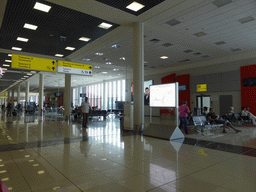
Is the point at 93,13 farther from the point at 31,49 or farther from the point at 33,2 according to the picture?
the point at 31,49

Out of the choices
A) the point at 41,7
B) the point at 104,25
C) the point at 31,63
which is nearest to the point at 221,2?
the point at 104,25

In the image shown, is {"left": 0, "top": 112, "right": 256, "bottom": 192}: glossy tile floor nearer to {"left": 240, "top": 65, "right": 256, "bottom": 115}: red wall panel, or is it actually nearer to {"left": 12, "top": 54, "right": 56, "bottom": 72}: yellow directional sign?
{"left": 12, "top": 54, "right": 56, "bottom": 72}: yellow directional sign

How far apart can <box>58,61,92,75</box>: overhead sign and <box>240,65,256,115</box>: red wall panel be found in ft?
35.7

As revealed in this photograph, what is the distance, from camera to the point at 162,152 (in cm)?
453

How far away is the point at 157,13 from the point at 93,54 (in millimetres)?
7073

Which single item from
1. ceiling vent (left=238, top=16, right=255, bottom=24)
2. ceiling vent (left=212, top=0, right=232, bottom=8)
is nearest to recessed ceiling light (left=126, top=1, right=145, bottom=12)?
ceiling vent (left=212, top=0, right=232, bottom=8)

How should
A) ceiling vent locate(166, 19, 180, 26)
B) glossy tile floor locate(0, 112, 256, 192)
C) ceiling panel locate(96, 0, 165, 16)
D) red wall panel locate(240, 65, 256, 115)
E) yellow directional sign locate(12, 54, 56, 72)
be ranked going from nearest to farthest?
glossy tile floor locate(0, 112, 256, 192) → ceiling panel locate(96, 0, 165, 16) → ceiling vent locate(166, 19, 180, 26) → yellow directional sign locate(12, 54, 56, 72) → red wall panel locate(240, 65, 256, 115)

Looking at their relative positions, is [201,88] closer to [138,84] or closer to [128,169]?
[138,84]

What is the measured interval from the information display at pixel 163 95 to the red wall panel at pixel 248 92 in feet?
29.4

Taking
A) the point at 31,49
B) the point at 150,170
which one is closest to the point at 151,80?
the point at 31,49

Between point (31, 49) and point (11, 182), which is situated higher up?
point (31, 49)

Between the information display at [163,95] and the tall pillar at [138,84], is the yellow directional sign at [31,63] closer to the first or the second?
the tall pillar at [138,84]

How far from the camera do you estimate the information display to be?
→ 666cm

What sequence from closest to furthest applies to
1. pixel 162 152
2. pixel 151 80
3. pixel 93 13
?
1. pixel 162 152
2. pixel 93 13
3. pixel 151 80
